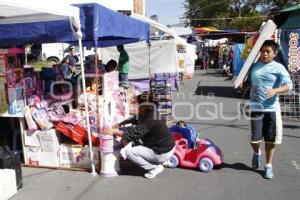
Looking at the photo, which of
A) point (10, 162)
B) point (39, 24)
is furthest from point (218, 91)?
point (10, 162)

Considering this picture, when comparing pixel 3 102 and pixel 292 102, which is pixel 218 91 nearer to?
pixel 292 102

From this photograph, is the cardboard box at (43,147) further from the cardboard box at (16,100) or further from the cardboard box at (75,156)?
the cardboard box at (16,100)

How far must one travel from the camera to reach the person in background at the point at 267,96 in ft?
17.7

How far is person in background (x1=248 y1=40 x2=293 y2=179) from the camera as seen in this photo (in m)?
5.39

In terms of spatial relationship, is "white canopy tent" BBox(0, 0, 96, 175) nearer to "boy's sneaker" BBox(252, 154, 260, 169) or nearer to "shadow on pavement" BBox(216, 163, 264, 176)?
"shadow on pavement" BBox(216, 163, 264, 176)

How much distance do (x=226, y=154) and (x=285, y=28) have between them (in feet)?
23.1

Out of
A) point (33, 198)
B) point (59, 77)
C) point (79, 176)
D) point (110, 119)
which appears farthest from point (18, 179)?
point (59, 77)

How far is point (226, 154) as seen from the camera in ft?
23.0

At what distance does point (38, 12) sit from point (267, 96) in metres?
3.17

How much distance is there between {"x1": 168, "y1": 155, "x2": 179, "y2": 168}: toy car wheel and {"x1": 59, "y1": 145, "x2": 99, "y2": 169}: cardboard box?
42.5 inches

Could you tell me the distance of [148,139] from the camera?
18.5ft

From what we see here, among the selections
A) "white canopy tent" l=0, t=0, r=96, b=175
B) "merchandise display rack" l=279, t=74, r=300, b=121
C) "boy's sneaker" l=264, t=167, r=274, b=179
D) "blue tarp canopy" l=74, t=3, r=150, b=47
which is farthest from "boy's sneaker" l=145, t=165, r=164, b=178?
"merchandise display rack" l=279, t=74, r=300, b=121

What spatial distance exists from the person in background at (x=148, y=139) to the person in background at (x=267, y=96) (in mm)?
1206

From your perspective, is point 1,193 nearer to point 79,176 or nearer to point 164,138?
point 79,176
